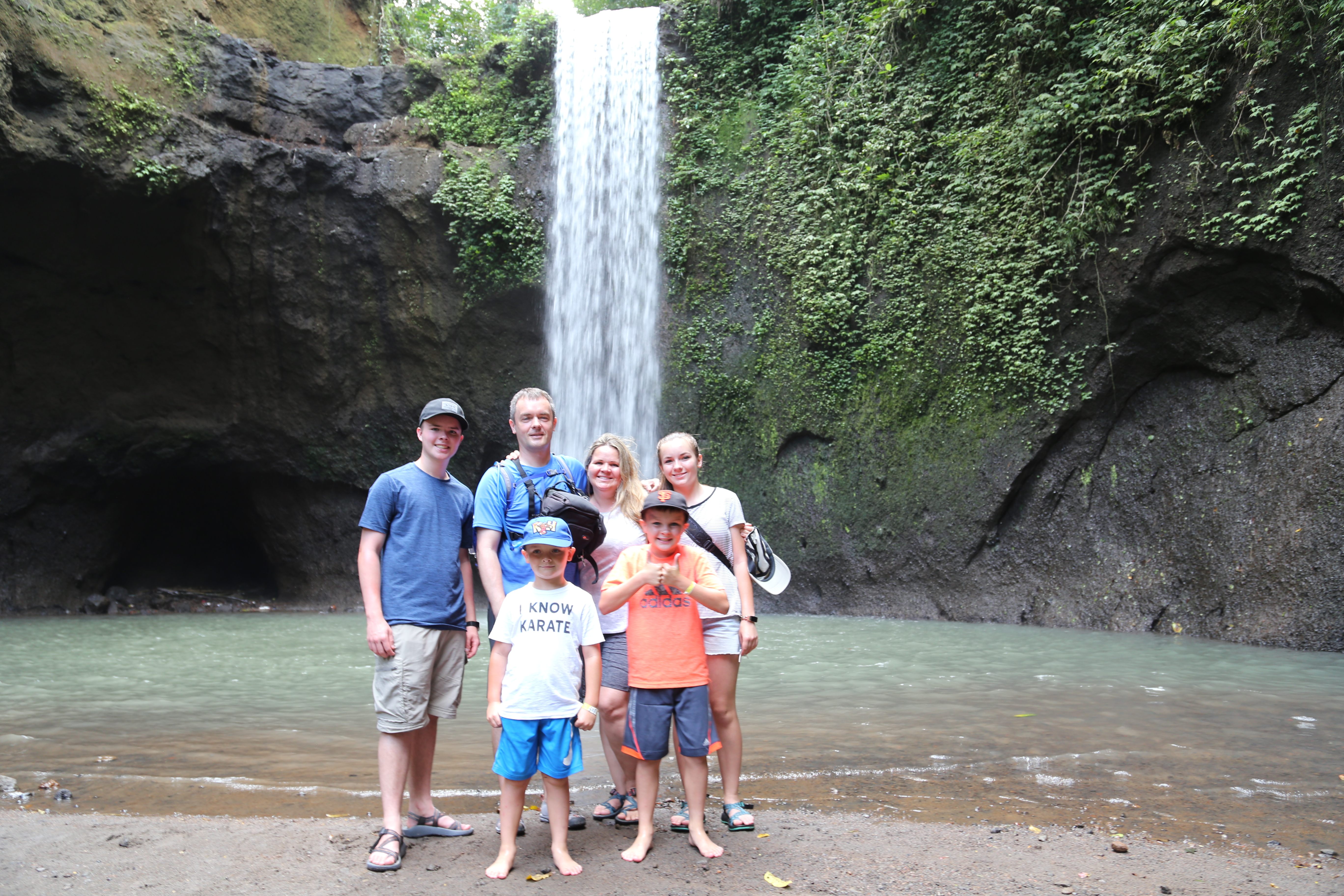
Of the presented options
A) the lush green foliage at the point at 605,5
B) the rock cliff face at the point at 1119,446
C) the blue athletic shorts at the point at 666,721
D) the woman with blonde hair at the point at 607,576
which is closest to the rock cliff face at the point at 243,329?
the rock cliff face at the point at 1119,446

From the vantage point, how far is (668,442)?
357 centimetres

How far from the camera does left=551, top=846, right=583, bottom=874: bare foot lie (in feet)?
9.34

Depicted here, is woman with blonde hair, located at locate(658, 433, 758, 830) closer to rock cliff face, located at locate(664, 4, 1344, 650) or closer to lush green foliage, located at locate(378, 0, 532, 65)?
rock cliff face, located at locate(664, 4, 1344, 650)

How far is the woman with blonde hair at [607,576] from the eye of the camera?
3410 millimetres

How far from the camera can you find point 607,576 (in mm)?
3453

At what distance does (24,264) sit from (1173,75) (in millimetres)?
14197

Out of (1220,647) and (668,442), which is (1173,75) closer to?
(1220,647)

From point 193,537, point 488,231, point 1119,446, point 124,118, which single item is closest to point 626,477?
point 1119,446

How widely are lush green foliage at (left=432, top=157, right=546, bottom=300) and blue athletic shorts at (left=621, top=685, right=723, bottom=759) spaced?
11.2 m

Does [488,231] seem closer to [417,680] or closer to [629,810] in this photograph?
[417,680]

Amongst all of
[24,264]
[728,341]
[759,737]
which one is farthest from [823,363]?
[24,264]

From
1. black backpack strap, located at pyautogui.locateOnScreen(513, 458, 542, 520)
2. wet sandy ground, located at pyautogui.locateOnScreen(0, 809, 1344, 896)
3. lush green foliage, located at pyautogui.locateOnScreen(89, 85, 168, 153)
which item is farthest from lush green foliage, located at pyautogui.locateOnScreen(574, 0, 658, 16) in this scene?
wet sandy ground, located at pyautogui.locateOnScreen(0, 809, 1344, 896)

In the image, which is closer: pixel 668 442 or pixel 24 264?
pixel 668 442

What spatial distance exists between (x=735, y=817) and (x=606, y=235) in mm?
11536
